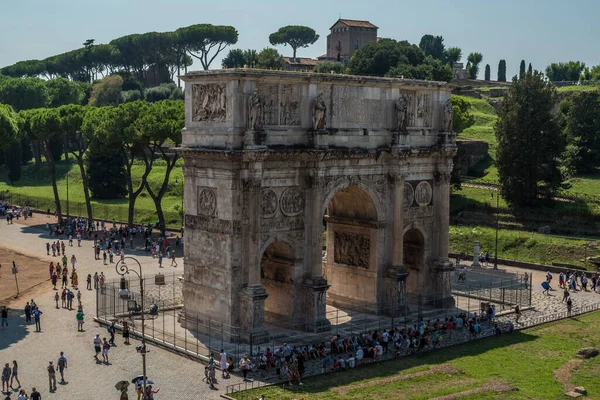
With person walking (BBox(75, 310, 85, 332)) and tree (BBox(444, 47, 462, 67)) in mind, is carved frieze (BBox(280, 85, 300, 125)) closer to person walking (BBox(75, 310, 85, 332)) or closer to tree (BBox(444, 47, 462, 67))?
person walking (BBox(75, 310, 85, 332))

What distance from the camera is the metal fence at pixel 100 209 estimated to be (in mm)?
82688

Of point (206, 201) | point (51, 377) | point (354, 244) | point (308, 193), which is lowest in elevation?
point (51, 377)

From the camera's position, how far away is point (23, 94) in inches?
4916

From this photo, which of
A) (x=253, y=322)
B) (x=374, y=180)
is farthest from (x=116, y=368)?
(x=374, y=180)

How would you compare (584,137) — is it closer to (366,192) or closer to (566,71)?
(366,192)

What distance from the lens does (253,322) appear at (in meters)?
41.4

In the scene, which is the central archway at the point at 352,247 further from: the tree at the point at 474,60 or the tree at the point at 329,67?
the tree at the point at 474,60

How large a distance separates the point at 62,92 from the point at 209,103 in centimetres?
9730

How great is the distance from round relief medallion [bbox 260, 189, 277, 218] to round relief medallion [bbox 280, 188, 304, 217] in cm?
49

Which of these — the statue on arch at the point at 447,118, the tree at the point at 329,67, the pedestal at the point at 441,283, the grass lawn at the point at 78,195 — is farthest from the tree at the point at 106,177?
the pedestal at the point at 441,283

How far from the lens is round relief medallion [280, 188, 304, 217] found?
43500 millimetres

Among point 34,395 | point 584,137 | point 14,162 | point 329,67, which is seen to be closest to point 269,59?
point 329,67

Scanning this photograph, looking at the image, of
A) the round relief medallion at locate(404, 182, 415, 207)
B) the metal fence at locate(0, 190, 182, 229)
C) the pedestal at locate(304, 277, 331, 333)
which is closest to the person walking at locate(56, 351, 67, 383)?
the pedestal at locate(304, 277, 331, 333)

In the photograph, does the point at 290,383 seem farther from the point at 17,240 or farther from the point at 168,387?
the point at 17,240
